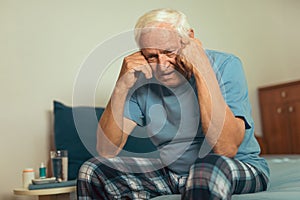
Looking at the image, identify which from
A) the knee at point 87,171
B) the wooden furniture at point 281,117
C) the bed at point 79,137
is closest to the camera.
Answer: the knee at point 87,171

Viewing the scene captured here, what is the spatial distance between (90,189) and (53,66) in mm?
1392

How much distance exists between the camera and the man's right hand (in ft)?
5.24

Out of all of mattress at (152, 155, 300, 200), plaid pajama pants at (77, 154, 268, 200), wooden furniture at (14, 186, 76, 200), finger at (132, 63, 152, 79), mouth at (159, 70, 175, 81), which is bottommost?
wooden furniture at (14, 186, 76, 200)

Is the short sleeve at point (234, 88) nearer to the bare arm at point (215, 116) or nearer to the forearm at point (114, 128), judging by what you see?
the bare arm at point (215, 116)

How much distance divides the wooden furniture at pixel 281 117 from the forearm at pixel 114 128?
213 cm

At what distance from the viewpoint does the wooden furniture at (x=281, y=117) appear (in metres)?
3.40

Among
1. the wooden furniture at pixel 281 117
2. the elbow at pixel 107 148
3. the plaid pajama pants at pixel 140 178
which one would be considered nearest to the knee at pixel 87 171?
the plaid pajama pants at pixel 140 178

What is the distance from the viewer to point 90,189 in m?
1.45

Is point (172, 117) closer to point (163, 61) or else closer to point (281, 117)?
point (163, 61)

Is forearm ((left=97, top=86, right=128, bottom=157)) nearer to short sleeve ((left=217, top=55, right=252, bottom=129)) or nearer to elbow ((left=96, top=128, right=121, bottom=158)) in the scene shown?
elbow ((left=96, top=128, right=121, bottom=158))

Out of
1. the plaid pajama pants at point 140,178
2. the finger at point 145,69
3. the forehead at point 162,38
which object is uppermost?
the forehead at point 162,38

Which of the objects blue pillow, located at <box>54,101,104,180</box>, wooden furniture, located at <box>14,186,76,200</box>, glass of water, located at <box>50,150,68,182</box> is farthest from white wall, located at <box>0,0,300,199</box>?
wooden furniture, located at <box>14,186,76,200</box>

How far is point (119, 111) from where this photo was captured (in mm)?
1621

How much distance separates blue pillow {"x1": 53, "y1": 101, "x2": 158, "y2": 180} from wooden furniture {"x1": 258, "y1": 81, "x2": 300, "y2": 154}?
1436mm
